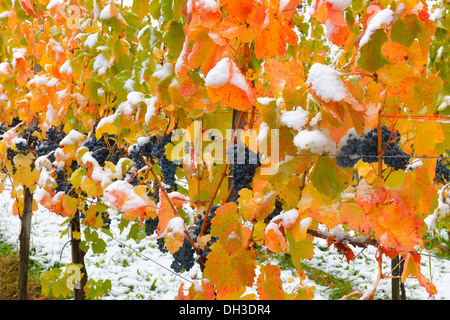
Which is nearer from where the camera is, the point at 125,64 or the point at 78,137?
the point at 125,64

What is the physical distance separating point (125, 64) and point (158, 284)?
7.89 feet

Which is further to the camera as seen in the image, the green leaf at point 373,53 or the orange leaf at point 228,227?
the orange leaf at point 228,227

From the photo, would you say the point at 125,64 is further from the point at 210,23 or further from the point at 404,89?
the point at 404,89

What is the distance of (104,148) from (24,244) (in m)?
1.63

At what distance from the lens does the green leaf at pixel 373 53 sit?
701 millimetres

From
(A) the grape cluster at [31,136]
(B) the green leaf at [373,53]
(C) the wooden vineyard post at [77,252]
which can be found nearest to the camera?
(B) the green leaf at [373,53]

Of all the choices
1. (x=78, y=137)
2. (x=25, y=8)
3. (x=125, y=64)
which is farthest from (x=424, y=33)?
(x=25, y=8)

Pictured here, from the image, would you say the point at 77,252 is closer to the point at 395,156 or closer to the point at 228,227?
the point at 228,227

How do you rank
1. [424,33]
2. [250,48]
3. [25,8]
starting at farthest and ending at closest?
[25,8]
[250,48]
[424,33]

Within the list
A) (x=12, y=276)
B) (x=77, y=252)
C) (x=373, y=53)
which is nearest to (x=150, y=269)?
(x=12, y=276)

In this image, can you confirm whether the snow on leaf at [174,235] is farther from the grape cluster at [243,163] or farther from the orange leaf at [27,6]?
the orange leaf at [27,6]

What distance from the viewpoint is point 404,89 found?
2.71ft

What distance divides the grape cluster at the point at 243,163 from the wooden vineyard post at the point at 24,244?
247 cm

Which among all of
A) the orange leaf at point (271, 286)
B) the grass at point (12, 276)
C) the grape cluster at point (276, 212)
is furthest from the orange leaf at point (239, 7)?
the grass at point (12, 276)
